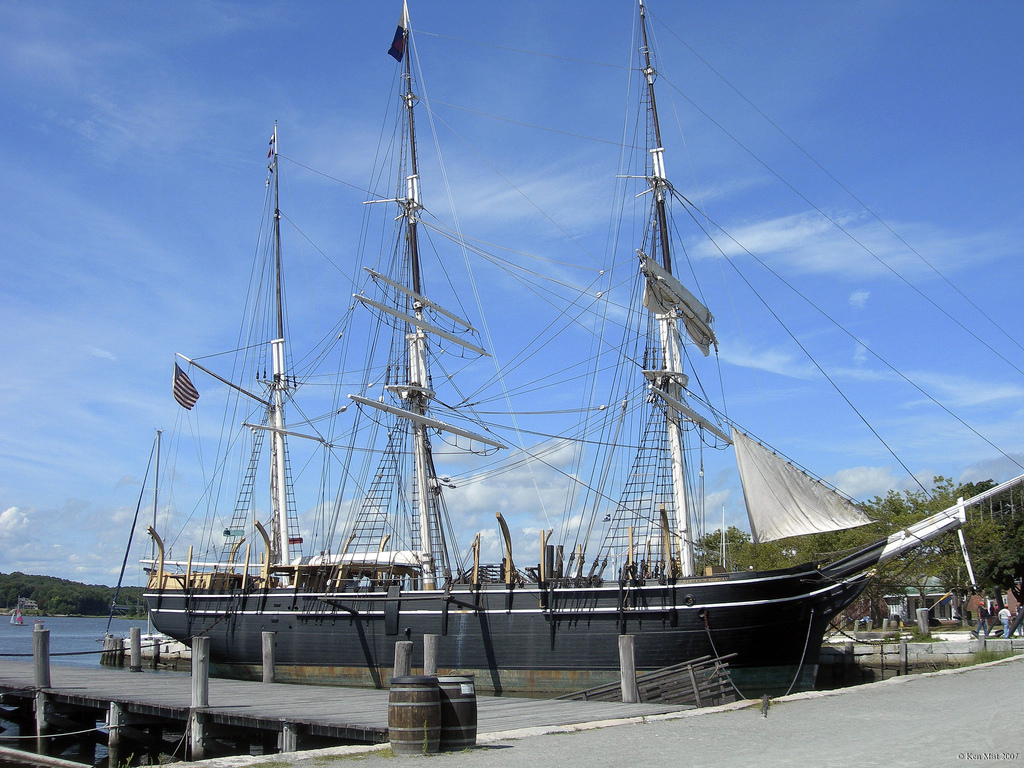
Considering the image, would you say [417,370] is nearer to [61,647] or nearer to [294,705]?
Answer: [294,705]

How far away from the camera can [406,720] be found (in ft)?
36.6

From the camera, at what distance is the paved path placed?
998cm

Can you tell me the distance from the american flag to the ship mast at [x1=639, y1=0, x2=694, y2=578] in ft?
71.0

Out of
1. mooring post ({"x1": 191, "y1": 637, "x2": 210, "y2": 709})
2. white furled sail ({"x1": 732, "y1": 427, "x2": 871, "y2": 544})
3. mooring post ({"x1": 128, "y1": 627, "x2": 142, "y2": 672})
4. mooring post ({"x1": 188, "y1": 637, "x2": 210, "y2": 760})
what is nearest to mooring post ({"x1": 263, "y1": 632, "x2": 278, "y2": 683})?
mooring post ({"x1": 188, "y1": 637, "x2": 210, "y2": 760})

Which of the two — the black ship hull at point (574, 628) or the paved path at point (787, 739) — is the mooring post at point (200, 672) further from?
the black ship hull at point (574, 628)

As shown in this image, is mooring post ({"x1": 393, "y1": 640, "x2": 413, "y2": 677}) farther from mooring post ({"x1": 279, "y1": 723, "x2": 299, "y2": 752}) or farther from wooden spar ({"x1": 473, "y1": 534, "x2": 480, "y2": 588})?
wooden spar ({"x1": 473, "y1": 534, "x2": 480, "y2": 588})

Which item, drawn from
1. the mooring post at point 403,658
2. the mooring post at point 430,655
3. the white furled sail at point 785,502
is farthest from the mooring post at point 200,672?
the white furled sail at point 785,502

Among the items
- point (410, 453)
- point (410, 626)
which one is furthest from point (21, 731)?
point (410, 453)

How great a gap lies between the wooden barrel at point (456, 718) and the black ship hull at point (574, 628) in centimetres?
1226

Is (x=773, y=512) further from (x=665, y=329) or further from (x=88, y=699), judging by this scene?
(x=88, y=699)

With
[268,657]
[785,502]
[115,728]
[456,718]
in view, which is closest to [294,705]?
[115,728]

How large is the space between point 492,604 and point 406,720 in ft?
48.9

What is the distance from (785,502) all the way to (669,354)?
7.05m

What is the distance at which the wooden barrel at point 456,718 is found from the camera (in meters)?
11.4
